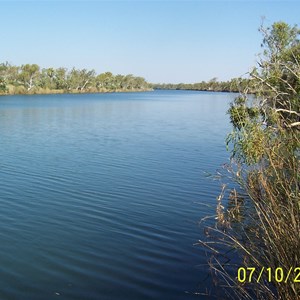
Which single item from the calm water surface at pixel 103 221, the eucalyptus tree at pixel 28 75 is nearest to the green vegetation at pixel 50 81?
the eucalyptus tree at pixel 28 75

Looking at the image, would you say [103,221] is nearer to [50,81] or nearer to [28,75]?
[28,75]

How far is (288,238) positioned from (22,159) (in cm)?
1630

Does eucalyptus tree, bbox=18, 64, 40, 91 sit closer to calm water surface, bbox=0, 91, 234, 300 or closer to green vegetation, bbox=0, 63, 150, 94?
green vegetation, bbox=0, 63, 150, 94

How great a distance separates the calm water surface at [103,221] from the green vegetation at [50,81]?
81061mm

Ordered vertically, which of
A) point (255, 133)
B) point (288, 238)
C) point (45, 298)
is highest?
point (255, 133)

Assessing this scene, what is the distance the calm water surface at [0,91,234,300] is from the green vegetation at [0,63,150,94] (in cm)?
8106

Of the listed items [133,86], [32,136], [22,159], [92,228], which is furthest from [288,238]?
[133,86]

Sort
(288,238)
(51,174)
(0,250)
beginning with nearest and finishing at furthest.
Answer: (288,238)
(0,250)
(51,174)

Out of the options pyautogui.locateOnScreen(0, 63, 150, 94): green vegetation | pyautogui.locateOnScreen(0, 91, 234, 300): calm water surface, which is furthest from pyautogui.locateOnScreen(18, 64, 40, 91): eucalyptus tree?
A: pyautogui.locateOnScreen(0, 91, 234, 300): calm water surface

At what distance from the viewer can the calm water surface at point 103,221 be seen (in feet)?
23.1

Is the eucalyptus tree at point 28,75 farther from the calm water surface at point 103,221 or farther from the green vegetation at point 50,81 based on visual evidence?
the calm water surface at point 103,221

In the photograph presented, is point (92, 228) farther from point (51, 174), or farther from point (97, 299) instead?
point (51, 174)

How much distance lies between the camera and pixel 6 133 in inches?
1103

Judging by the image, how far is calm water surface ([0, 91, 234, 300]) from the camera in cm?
705
